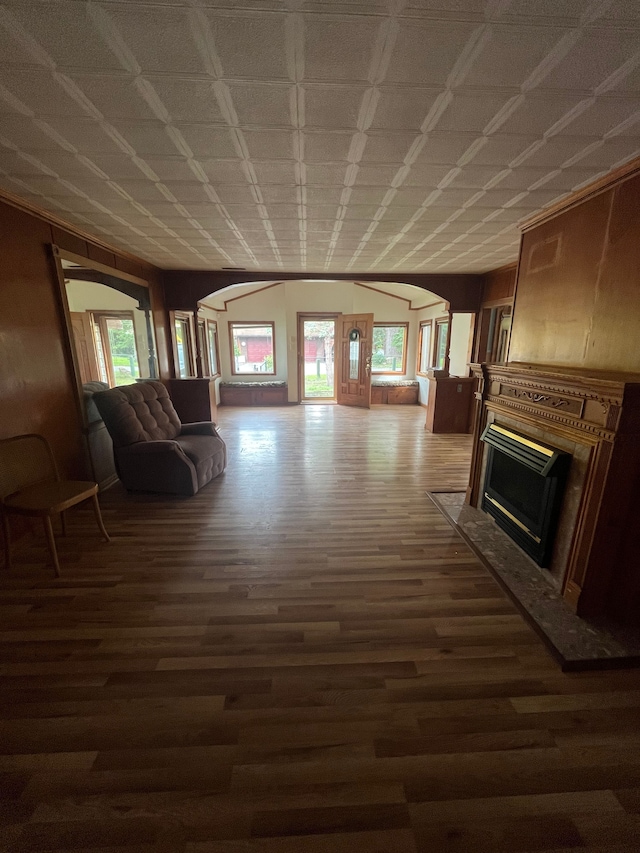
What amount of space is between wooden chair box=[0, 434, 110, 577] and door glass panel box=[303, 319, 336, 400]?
6.44m

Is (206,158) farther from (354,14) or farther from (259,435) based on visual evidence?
(259,435)

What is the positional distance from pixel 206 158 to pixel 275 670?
2.83 m

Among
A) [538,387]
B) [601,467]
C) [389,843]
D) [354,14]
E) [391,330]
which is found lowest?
[389,843]

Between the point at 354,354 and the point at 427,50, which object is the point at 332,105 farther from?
the point at 354,354

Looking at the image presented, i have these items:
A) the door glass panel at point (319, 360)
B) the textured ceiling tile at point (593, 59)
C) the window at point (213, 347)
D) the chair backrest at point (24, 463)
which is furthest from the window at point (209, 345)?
the textured ceiling tile at point (593, 59)

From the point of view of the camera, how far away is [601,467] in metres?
1.82

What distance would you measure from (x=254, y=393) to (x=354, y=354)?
268cm

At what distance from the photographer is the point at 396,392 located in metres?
8.57

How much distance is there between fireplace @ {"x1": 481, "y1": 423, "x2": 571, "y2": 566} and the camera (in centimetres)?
219

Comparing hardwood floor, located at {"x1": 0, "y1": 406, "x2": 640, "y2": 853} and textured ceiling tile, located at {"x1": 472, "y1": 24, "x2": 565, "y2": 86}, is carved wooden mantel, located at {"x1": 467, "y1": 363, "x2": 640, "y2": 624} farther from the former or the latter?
textured ceiling tile, located at {"x1": 472, "y1": 24, "x2": 565, "y2": 86}

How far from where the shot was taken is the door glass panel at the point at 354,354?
784 centimetres

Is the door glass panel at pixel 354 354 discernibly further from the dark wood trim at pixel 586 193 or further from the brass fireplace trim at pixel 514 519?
the brass fireplace trim at pixel 514 519

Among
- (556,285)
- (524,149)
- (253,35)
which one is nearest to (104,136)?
(253,35)

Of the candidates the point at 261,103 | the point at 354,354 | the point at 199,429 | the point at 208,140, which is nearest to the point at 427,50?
the point at 261,103
